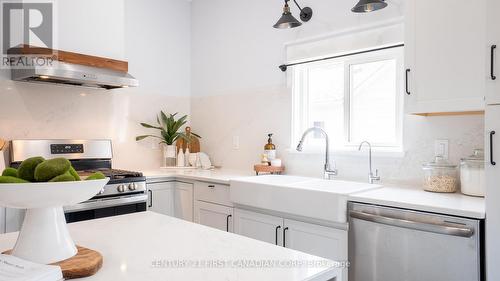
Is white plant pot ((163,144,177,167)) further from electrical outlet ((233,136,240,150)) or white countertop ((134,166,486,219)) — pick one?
white countertop ((134,166,486,219))

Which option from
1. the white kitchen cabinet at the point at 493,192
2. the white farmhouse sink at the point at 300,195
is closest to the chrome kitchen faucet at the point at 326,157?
the white farmhouse sink at the point at 300,195

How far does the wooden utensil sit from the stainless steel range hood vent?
913 mm

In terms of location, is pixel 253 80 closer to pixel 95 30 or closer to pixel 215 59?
pixel 215 59

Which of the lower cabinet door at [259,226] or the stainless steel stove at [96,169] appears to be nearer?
the lower cabinet door at [259,226]

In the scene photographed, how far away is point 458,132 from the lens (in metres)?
2.12

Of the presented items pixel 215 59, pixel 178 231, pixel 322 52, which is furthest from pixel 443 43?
pixel 215 59

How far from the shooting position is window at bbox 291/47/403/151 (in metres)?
2.52

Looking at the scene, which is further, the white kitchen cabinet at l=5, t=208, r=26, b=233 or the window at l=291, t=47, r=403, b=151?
the window at l=291, t=47, r=403, b=151

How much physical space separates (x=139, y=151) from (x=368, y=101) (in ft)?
7.07

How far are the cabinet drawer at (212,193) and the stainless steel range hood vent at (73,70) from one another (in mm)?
990

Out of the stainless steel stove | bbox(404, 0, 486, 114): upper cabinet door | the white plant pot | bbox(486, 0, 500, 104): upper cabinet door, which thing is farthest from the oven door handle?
bbox(486, 0, 500, 104): upper cabinet door

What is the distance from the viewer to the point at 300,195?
6.91 ft

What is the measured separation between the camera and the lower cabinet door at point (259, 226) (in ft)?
7.46

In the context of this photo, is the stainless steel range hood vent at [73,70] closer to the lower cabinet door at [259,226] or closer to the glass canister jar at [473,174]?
the lower cabinet door at [259,226]
